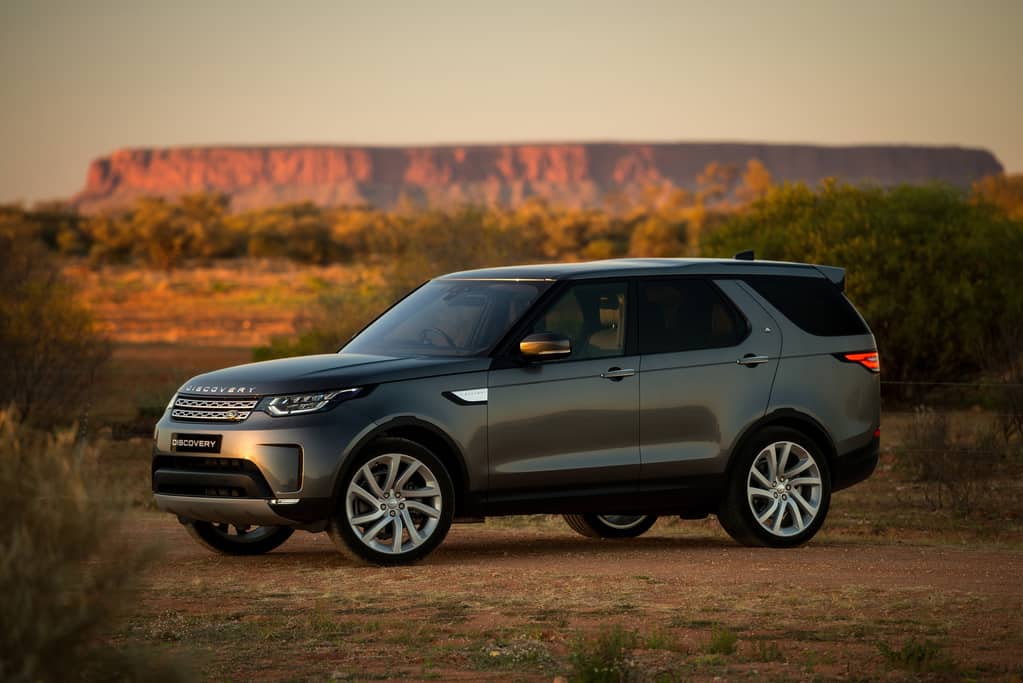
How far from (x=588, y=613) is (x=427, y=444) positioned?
2176 mm

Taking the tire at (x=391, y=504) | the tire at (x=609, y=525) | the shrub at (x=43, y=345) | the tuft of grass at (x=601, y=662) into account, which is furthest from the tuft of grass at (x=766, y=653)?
the shrub at (x=43, y=345)

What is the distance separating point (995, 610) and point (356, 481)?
3703 millimetres

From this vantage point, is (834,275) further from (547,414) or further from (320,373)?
(320,373)

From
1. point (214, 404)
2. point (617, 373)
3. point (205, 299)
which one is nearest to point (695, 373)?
point (617, 373)

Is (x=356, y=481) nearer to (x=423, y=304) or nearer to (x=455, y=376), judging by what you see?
(x=455, y=376)

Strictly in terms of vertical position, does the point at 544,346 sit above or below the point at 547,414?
above

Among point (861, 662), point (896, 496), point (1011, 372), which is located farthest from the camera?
point (1011, 372)

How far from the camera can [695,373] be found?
11094 mm

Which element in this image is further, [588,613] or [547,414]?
[547,414]

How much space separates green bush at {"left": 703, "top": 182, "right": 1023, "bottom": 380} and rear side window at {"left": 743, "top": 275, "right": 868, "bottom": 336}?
47.0 ft

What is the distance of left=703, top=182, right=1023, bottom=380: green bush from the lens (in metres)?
26.8

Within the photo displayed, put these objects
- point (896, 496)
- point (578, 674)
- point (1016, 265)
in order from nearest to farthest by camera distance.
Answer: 1. point (578, 674)
2. point (896, 496)
3. point (1016, 265)

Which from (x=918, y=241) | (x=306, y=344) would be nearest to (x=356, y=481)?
(x=918, y=241)

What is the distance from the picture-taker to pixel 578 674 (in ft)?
22.0
